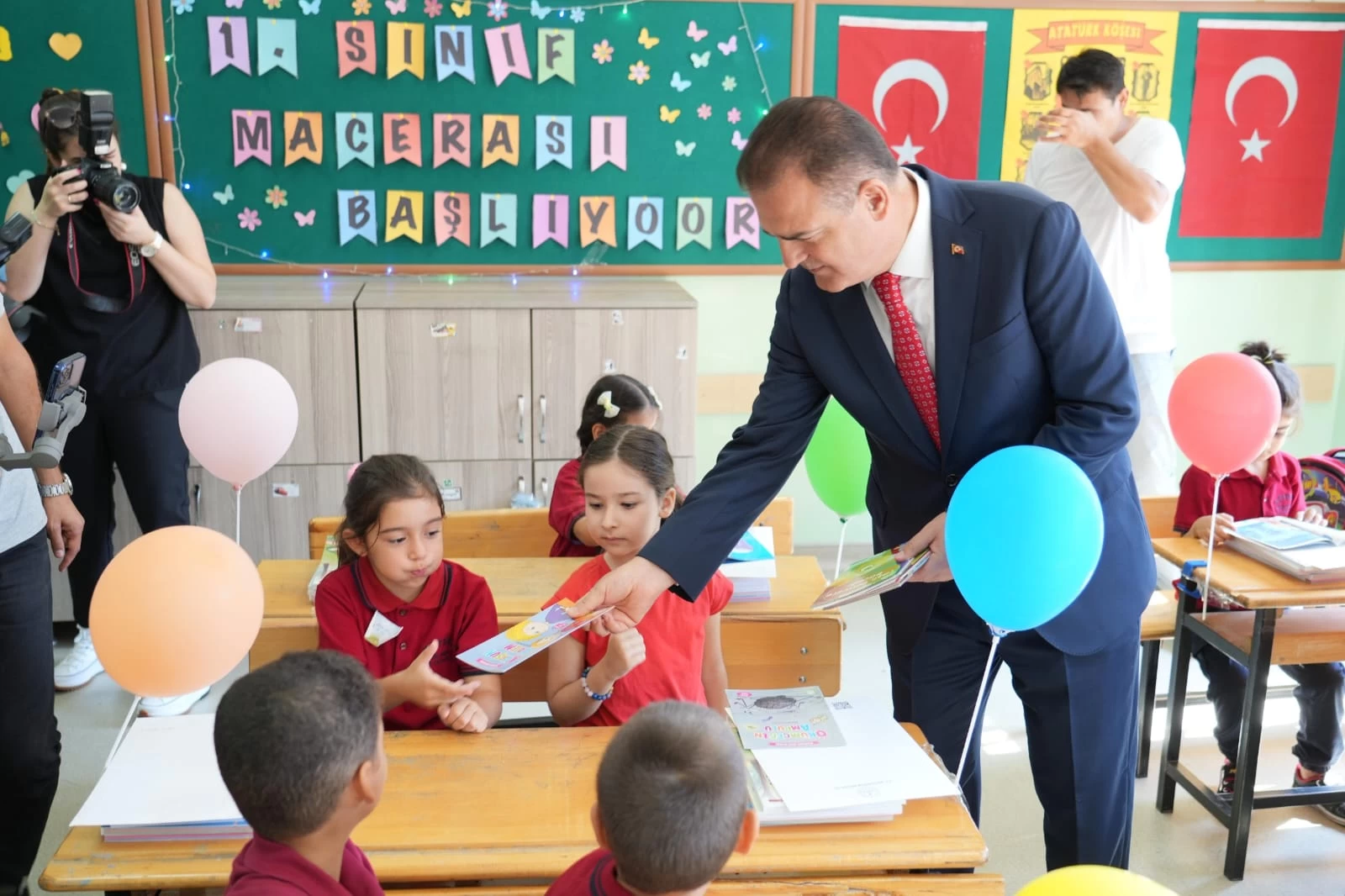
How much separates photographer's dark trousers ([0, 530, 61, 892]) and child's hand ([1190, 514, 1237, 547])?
2.56m

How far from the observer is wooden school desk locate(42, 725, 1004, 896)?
57.6 inches

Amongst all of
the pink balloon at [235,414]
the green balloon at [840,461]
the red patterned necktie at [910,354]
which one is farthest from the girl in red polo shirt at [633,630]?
the green balloon at [840,461]

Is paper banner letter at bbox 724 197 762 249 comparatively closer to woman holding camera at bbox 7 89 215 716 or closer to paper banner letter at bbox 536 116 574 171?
paper banner letter at bbox 536 116 574 171

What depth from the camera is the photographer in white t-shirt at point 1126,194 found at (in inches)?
135

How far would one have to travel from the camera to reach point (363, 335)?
394cm

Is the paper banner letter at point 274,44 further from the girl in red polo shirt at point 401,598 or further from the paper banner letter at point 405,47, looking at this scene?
the girl in red polo shirt at point 401,598

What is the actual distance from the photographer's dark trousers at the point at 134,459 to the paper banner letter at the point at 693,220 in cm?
193

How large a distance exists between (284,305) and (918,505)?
2624mm

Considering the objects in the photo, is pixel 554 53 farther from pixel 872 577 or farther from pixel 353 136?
pixel 872 577

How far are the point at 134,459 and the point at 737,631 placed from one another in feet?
6.58

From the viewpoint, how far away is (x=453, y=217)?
14.4ft

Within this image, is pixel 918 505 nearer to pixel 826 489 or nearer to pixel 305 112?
pixel 826 489

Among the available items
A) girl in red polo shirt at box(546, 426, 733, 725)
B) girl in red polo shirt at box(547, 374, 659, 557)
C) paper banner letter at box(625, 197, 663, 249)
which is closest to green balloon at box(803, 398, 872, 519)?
girl in red polo shirt at box(547, 374, 659, 557)

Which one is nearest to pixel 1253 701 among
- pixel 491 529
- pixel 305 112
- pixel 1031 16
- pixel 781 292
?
pixel 781 292
